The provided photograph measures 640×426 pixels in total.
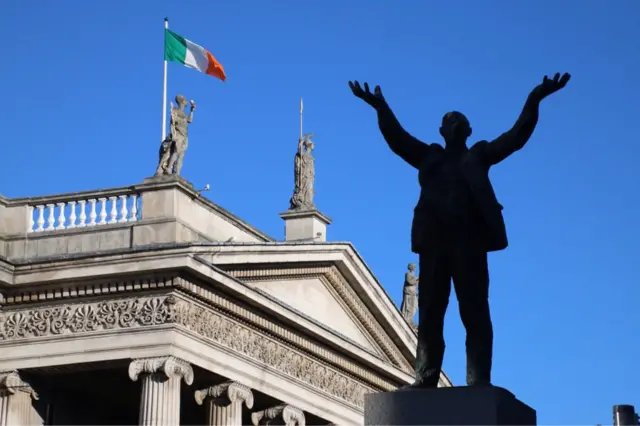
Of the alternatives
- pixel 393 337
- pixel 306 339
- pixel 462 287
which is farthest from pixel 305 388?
pixel 462 287

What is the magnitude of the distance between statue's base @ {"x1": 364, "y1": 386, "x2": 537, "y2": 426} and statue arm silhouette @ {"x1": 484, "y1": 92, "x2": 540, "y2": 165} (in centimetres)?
197

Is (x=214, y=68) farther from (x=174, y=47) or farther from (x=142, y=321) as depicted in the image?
(x=142, y=321)

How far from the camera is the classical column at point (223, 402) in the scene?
1264 inches

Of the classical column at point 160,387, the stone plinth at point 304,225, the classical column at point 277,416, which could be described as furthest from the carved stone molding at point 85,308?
the stone plinth at point 304,225

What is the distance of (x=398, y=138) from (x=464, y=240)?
1.08 metres

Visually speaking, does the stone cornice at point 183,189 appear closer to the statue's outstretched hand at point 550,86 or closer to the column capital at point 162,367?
the column capital at point 162,367

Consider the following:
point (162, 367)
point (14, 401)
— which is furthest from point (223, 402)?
point (14, 401)

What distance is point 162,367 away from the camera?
29766 mm

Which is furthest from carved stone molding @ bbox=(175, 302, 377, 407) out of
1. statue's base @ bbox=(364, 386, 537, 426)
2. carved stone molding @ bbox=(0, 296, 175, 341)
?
statue's base @ bbox=(364, 386, 537, 426)

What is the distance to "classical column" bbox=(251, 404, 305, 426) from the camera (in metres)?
34.7

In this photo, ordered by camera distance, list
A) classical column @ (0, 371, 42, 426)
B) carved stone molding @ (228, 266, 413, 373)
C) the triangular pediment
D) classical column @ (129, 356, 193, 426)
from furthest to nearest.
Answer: the triangular pediment
carved stone molding @ (228, 266, 413, 373)
classical column @ (0, 371, 42, 426)
classical column @ (129, 356, 193, 426)

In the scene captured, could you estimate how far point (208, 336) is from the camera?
31250mm

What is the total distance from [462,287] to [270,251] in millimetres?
21971

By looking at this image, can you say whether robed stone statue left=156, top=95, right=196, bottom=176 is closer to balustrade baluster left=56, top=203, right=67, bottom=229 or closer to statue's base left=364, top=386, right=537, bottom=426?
balustrade baluster left=56, top=203, right=67, bottom=229
